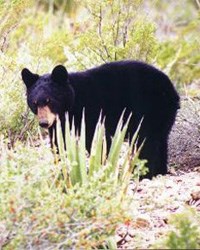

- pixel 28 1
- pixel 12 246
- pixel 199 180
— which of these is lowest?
pixel 199 180

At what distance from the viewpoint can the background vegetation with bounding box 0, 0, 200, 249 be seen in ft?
14.7

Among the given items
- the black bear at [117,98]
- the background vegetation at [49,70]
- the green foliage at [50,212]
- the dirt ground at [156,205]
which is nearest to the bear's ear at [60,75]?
the black bear at [117,98]

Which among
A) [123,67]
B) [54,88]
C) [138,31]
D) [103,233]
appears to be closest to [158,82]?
[123,67]

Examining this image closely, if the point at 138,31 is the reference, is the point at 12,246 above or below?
below

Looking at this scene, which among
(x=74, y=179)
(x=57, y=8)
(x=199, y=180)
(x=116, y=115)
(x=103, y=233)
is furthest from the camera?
(x=57, y=8)

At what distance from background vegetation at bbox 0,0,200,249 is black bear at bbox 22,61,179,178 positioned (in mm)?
520

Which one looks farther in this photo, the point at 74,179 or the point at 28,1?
the point at 28,1

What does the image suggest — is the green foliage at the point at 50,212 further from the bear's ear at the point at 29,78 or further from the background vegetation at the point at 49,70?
the bear's ear at the point at 29,78

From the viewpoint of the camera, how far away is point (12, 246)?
181 inches

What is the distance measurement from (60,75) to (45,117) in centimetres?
45

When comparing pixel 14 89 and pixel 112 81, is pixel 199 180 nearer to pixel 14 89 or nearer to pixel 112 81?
pixel 112 81

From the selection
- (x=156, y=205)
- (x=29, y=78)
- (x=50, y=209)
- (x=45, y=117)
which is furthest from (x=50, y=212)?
(x=29, y=78)

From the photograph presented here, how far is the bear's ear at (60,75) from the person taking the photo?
23.2 feet

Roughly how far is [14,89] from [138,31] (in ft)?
5.58
